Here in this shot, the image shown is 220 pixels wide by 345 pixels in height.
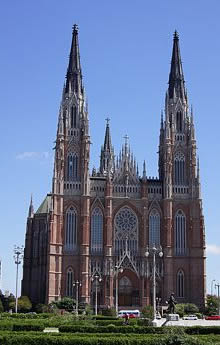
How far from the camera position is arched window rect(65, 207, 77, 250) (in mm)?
100938

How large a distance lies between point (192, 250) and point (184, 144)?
800 inches

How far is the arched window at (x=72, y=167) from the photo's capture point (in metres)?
104

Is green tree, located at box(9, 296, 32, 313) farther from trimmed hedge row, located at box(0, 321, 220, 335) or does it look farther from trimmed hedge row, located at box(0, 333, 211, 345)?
trimmed hedge row, located at box(0, 333, 211, 345)

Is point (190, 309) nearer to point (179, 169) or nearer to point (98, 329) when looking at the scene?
point (179, 169)

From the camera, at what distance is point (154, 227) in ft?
344

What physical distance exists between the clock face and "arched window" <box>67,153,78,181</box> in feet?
34.4

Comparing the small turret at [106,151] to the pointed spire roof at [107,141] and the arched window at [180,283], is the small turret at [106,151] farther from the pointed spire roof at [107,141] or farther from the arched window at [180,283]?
the arched window at [180,283]

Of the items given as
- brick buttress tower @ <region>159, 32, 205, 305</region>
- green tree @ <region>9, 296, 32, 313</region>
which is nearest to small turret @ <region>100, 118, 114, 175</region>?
brick buttress tower @ <region>159, 32, 205, 305</region>

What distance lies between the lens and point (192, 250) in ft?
338

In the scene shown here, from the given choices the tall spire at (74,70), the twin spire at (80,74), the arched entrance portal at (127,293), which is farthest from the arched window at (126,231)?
the tall spire at (74,70)

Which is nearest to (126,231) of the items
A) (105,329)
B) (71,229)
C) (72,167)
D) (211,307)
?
(71,229)

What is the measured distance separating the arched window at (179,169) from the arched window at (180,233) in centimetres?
584

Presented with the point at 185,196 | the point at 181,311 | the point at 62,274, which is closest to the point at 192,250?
the point at 185,196

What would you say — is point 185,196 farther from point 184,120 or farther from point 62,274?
point 62,274
